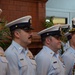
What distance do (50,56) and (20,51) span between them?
51 cm

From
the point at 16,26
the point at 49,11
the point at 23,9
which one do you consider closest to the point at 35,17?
the point at 23,9

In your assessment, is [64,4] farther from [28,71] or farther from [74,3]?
[28,71]

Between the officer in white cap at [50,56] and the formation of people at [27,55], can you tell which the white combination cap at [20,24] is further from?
the officer in white cap at [50,56]

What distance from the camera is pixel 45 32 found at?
3.54 meters

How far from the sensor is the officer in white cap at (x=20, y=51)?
114 inches

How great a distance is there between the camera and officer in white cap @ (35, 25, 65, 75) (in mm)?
3277

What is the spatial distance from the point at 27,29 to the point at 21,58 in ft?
1.11

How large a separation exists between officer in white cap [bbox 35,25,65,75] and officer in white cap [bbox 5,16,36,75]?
0.85 feet

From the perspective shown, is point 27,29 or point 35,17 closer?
point 27,29

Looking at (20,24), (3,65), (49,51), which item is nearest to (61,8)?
(49,51)

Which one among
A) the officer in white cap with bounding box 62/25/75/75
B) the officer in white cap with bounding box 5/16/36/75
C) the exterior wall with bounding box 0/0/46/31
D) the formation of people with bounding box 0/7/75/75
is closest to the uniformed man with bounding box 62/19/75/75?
the officer in white cap with bounding box 62/25/75/75

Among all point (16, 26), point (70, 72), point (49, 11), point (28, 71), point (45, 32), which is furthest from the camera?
point (49, 11)

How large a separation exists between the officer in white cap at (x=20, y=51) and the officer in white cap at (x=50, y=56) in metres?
0.26

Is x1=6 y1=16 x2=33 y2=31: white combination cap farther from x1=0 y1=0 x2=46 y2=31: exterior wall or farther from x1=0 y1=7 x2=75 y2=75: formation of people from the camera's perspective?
x1=0 y1=0 x2=46 y2=31: exterior wall
